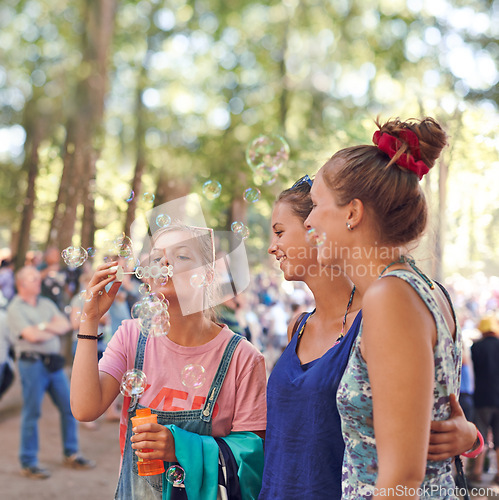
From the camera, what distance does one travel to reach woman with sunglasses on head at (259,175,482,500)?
186 cm

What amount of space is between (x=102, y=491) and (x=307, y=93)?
47.1 feet

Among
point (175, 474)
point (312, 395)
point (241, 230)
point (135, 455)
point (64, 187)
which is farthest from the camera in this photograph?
point (64, 187)

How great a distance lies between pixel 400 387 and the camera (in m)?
1.37

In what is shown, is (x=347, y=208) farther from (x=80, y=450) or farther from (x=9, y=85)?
(x=9, y=85)

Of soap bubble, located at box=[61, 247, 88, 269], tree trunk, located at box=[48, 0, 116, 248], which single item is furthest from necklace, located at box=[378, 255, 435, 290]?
tree trunk, located at box=[48, 0, 116, 248]

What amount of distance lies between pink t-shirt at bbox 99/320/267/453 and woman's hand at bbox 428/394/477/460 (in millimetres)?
816

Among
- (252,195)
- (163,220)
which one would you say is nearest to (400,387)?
(163,220)

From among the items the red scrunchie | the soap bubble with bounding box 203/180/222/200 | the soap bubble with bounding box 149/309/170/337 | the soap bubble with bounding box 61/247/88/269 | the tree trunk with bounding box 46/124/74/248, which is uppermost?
the tree trunk with bounding box 46/124/74/248

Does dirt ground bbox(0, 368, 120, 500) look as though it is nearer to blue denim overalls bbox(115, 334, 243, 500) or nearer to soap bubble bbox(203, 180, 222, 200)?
soap bubble bbox(203, 180, 222, 200)

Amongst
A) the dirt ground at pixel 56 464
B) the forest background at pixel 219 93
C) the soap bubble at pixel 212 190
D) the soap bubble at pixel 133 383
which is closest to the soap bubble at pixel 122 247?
the soap bubble at pixel 133 383

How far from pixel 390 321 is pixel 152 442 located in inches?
39.6

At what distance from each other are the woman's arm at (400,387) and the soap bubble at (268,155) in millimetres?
3220

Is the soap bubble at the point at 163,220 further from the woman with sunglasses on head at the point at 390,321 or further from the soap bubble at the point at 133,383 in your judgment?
the woman with sunglasses on head at the point at 390,321

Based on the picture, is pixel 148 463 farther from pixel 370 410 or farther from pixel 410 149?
pixel 410 149
